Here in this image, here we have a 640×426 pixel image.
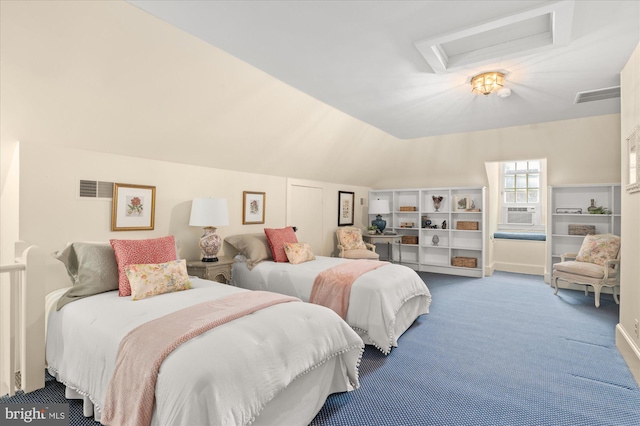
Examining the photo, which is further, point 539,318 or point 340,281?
point 539,318

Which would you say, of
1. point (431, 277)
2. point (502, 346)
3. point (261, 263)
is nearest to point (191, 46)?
point (261, 263)

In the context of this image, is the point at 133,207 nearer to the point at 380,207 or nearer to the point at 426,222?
the point at 380,207

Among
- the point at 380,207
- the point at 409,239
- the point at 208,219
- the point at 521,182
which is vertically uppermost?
the point at 521,182

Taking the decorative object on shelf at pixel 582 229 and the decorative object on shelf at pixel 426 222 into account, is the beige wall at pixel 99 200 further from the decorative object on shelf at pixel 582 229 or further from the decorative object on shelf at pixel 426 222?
the decorative object on shelf at pixel 582 229

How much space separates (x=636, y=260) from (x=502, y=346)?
1.29 m

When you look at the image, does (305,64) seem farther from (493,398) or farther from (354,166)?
(354,166)

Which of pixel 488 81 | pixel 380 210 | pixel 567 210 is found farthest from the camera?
pixel 380 210

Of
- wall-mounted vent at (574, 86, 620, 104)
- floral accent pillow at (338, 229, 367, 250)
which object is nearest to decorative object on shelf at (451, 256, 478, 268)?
floral accent pillow at (338, 229, 367, 250)

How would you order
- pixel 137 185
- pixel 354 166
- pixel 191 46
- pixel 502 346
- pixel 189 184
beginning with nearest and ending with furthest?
pixel 191 46
pixel 502 346
pixel 137 185
pixel 189 184
pixel 354 166

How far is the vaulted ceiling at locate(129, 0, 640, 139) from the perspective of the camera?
6.67 feet

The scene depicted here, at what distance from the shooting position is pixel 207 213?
366cm

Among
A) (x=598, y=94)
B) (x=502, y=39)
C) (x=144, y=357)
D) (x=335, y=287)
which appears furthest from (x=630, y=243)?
(x=144, y=357)

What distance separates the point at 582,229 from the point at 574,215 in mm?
249

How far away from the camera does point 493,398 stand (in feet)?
7.62
